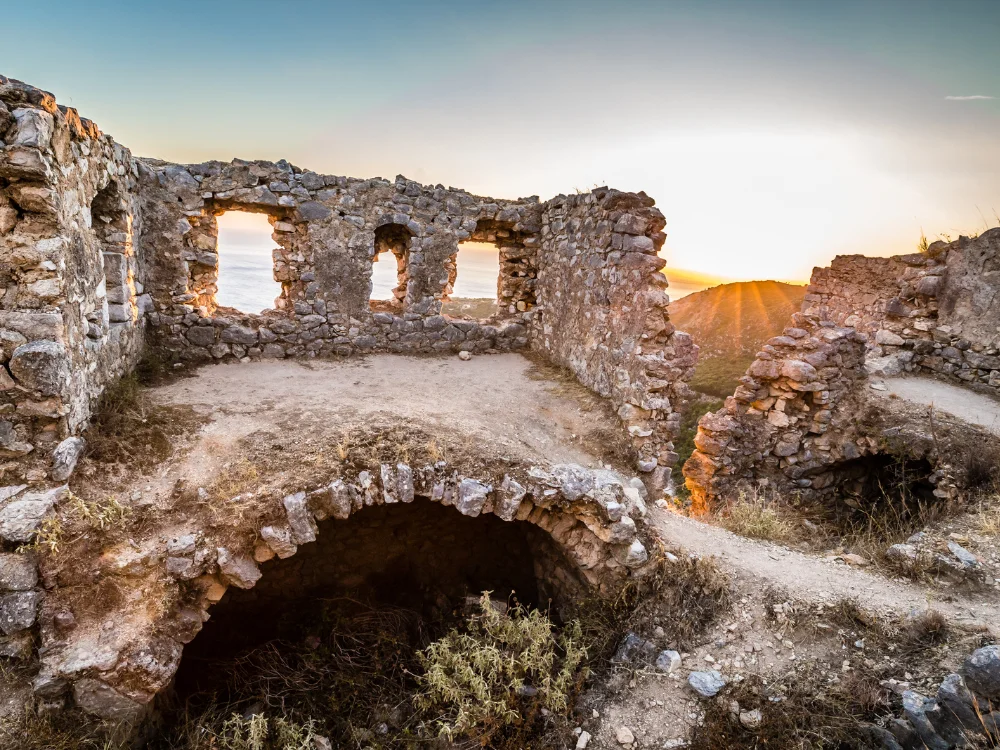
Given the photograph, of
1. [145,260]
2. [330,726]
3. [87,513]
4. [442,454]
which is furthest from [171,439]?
[145,260]

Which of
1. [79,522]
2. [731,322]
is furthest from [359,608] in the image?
[731,322]

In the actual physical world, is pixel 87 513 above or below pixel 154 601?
above

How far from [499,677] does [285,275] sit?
658cm

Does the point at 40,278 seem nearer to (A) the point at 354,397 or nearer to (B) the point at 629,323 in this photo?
(A) the point at 354,397

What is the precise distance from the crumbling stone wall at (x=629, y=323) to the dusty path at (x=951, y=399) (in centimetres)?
503

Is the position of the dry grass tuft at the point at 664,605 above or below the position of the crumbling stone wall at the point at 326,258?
below

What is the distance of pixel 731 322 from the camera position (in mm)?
18344

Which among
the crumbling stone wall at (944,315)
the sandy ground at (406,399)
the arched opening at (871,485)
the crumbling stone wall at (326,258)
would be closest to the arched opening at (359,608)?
the sandy ground at (406,399)

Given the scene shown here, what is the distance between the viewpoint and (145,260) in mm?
7039

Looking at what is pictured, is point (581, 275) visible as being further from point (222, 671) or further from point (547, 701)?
point (222, 671)

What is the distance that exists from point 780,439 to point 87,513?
28.9 ft

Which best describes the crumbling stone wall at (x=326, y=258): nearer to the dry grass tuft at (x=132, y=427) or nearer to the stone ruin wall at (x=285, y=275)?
the stone ruin wall at (x=285, y=275)

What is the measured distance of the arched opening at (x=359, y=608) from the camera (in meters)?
4.57

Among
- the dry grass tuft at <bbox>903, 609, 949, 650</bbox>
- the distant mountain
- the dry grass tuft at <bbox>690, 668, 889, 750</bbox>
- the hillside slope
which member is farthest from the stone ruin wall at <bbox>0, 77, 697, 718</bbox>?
the hillside slope
